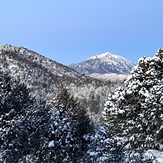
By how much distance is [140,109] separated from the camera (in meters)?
19.1

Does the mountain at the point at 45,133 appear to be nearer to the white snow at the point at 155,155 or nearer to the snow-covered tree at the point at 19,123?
the snow-covered tree at the point at 19,123

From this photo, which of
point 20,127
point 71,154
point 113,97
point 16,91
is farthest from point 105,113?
point 16,91

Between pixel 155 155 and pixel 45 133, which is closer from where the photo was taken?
pixel 155 155

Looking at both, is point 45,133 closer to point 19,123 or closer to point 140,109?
point 19,123

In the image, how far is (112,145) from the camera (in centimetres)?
2277

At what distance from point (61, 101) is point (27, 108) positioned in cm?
344

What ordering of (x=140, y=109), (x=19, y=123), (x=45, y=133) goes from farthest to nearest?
1. (x=45, y=133)
2. (x=19, y=123)
3. (x=140, y=109)

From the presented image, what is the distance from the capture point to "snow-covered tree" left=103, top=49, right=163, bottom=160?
17.8 meters

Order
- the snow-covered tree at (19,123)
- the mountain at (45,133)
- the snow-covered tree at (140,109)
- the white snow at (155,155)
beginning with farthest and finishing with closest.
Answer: the mountain at (45,133), the snow-covered tree at (19,123), the snow-covered tree at (140,109), the white snow at (155,155)

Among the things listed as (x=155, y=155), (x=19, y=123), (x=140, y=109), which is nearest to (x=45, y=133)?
(x=19, y=123)

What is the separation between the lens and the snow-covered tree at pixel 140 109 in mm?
17781

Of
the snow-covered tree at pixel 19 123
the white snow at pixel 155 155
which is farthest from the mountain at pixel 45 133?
the white snow at pixel 155 155

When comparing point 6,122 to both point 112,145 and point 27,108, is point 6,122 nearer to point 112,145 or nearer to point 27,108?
point 27,108

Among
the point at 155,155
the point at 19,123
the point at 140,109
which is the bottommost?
the point at 155,155
